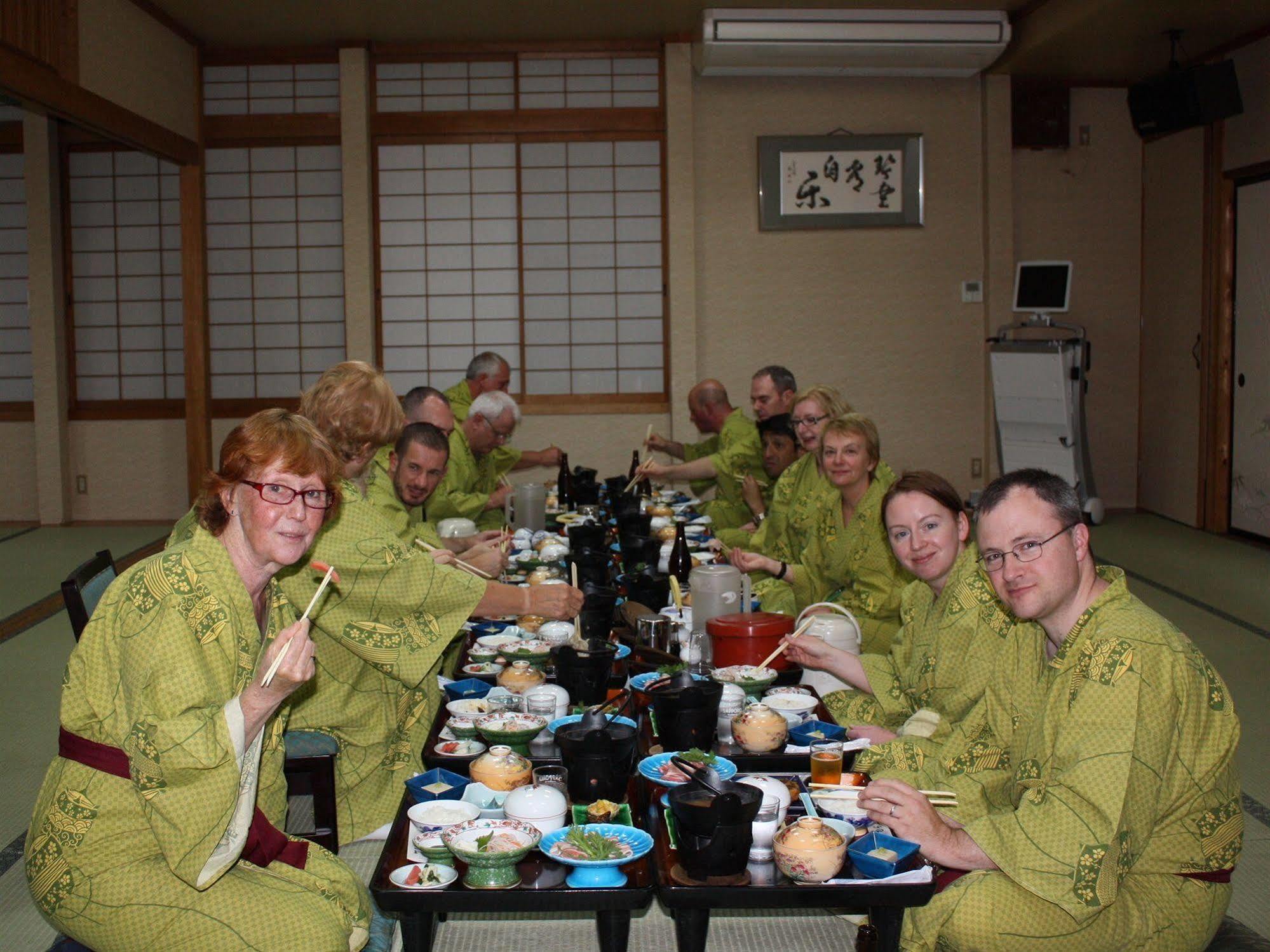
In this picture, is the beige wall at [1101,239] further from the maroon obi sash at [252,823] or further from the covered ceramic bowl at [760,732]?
the maroon obi sash at [252,823]

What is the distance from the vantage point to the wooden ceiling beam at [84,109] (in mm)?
5270

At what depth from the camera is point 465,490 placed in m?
5.18

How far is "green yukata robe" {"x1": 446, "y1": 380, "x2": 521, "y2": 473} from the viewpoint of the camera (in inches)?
230

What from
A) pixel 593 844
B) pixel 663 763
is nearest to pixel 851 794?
pixel 663 763

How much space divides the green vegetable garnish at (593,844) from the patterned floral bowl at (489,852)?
5cm

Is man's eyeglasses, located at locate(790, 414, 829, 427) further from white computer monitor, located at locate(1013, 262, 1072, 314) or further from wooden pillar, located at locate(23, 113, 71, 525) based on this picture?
wooden pillar, located at locate(23, 113, 71, 525)

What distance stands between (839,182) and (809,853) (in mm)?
A: 6844

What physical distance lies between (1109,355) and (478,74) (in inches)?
179

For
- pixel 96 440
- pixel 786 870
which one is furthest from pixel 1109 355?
pixel 786 870

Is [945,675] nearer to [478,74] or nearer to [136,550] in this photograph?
[136,550]

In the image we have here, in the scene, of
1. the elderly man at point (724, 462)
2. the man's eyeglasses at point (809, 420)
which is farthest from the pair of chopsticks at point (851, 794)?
the elderly man at point (724, 462)

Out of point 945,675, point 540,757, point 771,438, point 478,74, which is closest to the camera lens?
point 540,757

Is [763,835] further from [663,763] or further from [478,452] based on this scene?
[478,452]

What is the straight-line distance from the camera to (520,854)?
160 cm
